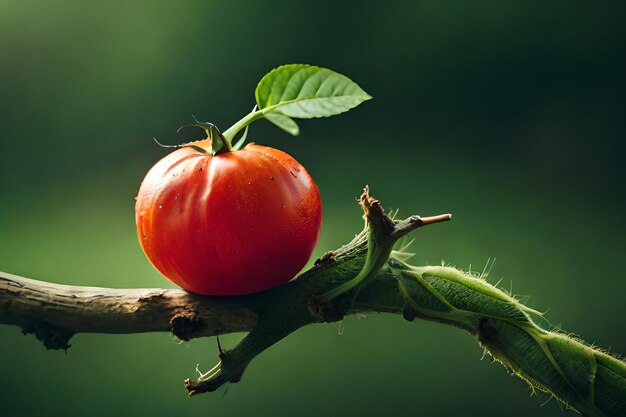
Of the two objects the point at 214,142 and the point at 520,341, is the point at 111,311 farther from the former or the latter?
the point at 520,341

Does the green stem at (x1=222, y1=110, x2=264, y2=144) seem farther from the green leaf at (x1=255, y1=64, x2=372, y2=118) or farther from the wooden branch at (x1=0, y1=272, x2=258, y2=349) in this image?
the wooden branch at (x1=0, y1=272, x2=258, y2=349)

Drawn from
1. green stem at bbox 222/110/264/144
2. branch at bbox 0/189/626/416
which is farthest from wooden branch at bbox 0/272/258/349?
green stem at bbox 222/110/264/144

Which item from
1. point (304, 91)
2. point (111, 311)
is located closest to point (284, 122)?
point (304, 91)

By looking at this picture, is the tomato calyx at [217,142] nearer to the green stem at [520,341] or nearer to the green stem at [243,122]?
the green stem at [243,122]

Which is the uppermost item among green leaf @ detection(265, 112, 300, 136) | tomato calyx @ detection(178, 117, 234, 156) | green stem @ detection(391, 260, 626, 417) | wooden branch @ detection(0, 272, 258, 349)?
tomato calyx @ detection(178, 117, 234, 156)

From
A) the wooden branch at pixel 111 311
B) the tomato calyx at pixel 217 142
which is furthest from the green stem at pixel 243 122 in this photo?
the wooden branch at pixel 111 311

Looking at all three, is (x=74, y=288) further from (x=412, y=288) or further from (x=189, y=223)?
(x=412, y=288)
